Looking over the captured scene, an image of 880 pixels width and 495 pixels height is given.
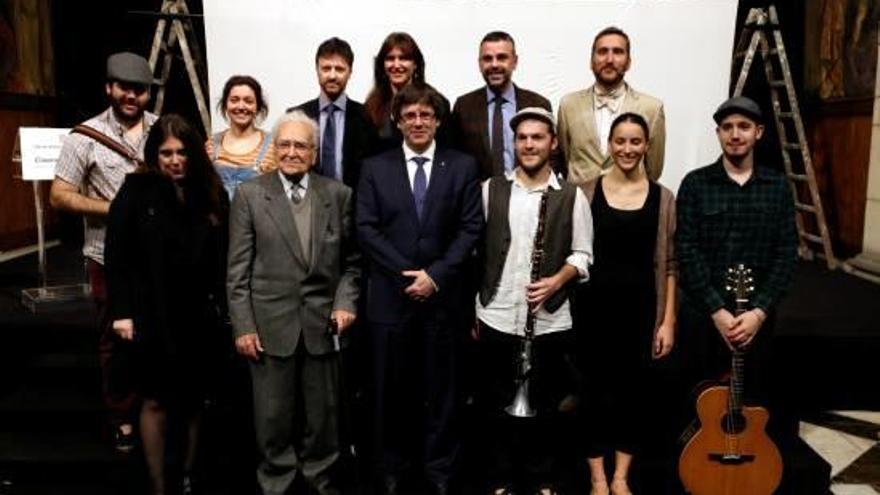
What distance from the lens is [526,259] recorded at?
9.39 feet

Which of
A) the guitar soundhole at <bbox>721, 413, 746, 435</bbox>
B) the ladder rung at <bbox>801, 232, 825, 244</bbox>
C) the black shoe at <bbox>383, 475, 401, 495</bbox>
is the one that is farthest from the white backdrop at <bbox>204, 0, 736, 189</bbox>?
the black shoe at <bbox>383, 475, 401, 495</bbox>

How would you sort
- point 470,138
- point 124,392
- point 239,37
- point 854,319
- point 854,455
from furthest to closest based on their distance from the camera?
point 239,37, point 854,319, point 854,455, point 470,138, point 124,392

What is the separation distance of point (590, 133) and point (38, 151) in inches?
141

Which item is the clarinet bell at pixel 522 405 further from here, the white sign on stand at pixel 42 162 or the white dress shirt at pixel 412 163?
the white sign on stand at pixel 42 162

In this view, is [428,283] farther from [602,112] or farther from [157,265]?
[602,112]

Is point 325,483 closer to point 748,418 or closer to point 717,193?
point 748,418

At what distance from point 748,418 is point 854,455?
1.30 meters

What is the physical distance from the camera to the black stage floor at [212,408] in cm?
326

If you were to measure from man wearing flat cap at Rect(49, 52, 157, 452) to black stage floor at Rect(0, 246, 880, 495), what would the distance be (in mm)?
427

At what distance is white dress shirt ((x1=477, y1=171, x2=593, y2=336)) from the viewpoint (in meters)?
2.85

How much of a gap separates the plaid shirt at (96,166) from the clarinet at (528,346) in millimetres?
1708

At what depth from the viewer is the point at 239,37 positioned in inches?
200

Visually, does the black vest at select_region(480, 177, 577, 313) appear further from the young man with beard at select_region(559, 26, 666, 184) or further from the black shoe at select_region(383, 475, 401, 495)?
the black shoe at select_region(383, 475, 401, 495)

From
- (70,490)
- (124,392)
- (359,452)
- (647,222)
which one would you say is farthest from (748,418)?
(70,490)
